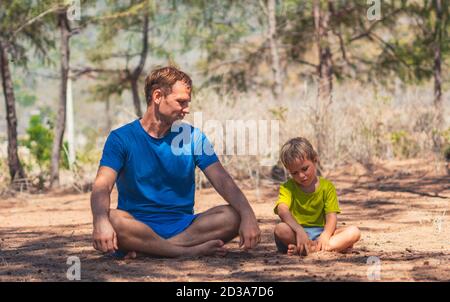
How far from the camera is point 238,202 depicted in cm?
493

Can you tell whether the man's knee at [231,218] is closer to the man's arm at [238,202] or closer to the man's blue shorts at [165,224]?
the man's arm at [238,202]

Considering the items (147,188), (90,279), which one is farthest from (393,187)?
(90,279)

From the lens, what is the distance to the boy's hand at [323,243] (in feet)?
16.5

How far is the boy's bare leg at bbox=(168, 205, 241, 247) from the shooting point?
503 cm

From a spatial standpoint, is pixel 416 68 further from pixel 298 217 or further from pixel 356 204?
pixel 298 217

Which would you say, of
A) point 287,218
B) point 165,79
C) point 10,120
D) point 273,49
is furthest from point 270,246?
point 273,49

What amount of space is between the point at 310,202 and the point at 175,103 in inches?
38.7

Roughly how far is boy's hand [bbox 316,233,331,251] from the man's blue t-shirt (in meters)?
0.77

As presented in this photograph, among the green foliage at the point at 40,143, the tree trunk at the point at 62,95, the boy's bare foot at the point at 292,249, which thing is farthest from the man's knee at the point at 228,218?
the green foliage at the point at 40,143

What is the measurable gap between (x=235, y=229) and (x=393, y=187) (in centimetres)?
500

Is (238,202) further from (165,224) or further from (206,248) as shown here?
(165,224)

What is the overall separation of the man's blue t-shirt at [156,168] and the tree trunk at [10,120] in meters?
7.20

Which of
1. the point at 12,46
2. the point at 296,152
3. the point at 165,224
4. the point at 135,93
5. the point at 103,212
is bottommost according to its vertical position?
the point at 165,224

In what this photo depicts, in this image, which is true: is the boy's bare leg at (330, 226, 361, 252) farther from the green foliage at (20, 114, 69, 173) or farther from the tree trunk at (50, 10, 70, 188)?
the green foliage at (20, 114, 69, 173)
